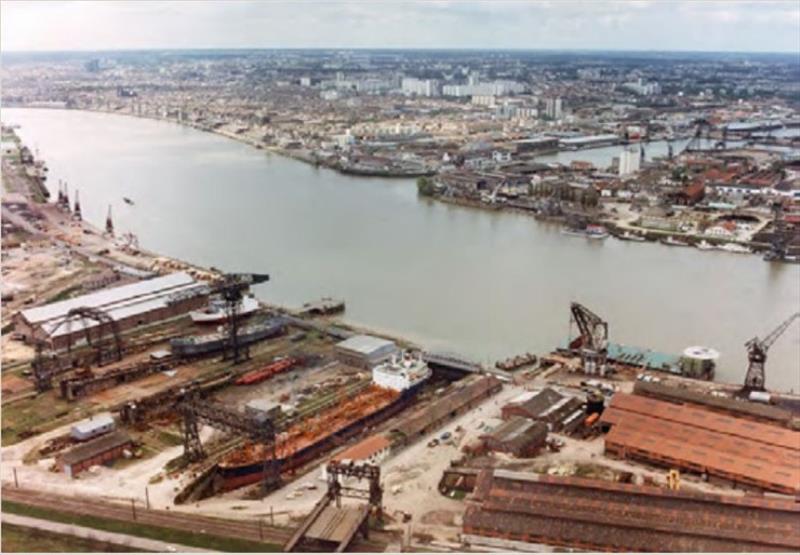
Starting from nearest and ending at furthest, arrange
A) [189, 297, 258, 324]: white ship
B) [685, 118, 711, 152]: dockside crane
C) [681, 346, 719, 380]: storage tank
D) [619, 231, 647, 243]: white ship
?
[681, 346, 719, 380]: storage tank, [189, 297, 258, 324]: white ship, [619, 231, 647, 243]: white ship, [685, 118, 711, 152]: dockside crane

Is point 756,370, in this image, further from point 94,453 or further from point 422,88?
point 422,88

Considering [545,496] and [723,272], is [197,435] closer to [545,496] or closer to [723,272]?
[545,496]

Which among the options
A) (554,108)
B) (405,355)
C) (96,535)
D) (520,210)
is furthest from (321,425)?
(554,108)

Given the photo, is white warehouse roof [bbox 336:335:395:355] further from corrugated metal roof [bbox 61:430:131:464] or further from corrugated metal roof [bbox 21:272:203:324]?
corrugated metal roof [bbox 21:272:203:324]

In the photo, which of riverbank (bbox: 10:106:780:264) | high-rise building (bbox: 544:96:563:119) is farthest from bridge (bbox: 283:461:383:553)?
high-rise building (bbox: 544:96:563:119)

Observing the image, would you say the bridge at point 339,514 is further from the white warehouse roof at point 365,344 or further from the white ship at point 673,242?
the white ship at point 673,242

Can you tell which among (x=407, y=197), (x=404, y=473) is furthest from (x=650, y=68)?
(x=404, y=473)
